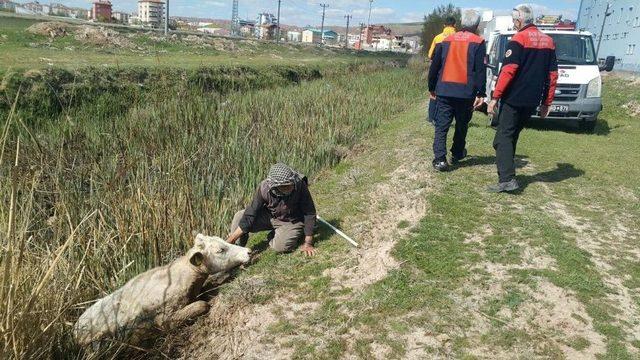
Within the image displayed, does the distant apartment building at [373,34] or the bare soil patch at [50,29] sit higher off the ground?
the distant apartment building at [373,34]

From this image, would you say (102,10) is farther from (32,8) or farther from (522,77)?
(522,77)

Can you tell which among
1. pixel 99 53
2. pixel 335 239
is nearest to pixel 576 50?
pixel 335 239

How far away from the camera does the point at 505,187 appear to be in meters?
5.29

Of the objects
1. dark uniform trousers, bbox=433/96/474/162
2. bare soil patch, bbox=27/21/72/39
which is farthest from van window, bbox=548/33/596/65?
bare soil patch, bbox=27/21/72/39

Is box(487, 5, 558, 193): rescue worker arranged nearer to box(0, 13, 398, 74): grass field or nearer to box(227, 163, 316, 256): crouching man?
box(227, 163, 316, 256): crouching man

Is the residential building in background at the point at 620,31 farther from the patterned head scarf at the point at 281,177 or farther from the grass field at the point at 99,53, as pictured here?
the patterned head scarf at the point at 281,177

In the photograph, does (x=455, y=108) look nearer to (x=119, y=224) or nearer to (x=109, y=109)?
(x=119, y=224)

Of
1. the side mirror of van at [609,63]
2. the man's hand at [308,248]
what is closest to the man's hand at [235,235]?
the man's hand at [308,248]

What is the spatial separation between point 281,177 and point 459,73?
260 cm

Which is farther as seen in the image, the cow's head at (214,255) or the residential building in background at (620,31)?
the residential building in background at (620,31)

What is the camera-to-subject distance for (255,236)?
5133 mm

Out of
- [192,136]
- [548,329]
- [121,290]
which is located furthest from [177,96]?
[548,329]

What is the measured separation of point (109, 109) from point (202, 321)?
21.2ft

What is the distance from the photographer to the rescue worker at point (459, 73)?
553 cm
